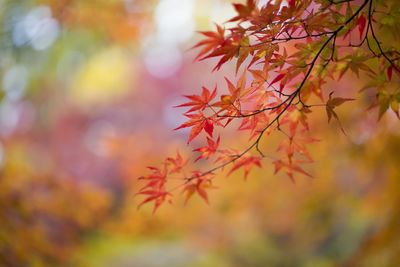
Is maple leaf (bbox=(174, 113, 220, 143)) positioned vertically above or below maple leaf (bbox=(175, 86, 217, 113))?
below

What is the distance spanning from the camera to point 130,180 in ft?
16.2

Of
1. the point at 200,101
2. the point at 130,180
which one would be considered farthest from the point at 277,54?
the point at 130,180

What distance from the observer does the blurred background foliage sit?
2373 mm

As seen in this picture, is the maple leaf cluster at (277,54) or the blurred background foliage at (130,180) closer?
the maple leaf cluster at (277,54)

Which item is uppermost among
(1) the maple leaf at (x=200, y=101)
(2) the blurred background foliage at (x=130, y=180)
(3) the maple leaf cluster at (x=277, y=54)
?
(2) the blurred background foliage at (x=130, y=180)

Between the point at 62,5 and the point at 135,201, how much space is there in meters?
2.28

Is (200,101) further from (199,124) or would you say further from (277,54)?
(277,54)

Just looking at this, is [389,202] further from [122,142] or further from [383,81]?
[122,142]

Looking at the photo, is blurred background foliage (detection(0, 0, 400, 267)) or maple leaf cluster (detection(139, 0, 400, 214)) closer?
maple leaf cluster (detection(139, 0, 400, 214))

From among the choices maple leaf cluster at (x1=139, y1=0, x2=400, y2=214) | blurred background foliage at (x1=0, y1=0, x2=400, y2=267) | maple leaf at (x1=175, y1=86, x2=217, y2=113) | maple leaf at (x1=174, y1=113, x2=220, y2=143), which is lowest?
maple leaf at (x1=174, y1=113, x2=220, y2=143)

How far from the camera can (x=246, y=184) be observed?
315cm

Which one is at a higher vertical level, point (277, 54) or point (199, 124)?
point (277, 54)

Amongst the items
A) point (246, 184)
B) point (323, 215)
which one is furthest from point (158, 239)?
point (246, 184)

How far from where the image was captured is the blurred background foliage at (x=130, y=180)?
2.37 m
